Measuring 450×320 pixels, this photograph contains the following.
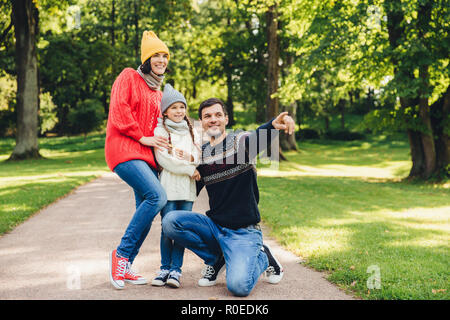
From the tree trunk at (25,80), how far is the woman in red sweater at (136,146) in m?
19.2

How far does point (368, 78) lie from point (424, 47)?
4.19 meters

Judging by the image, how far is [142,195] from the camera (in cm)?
425

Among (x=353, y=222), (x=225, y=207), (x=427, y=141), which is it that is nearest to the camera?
(x=225, y=207)

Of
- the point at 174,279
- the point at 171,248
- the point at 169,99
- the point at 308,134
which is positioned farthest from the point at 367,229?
the point at 308,134

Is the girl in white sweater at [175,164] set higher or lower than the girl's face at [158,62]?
lower

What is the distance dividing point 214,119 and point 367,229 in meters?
4.30

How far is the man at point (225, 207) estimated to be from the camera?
427cm

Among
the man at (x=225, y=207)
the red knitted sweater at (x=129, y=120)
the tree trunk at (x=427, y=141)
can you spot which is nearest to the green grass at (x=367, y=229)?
the tree trunk at (x=427, y=141)

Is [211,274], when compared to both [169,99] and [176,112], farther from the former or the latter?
[169,99]

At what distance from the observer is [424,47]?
490 inches

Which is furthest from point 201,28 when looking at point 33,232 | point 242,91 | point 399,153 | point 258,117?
point 33,232

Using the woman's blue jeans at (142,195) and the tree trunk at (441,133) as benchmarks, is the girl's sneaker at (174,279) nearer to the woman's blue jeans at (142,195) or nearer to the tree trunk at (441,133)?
the woman's blue jeans at (142,195)

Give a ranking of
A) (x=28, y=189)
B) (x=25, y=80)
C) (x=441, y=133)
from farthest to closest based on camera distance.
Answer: (x=25, y=80), (x=441, y=133), (x=28, y=189)
